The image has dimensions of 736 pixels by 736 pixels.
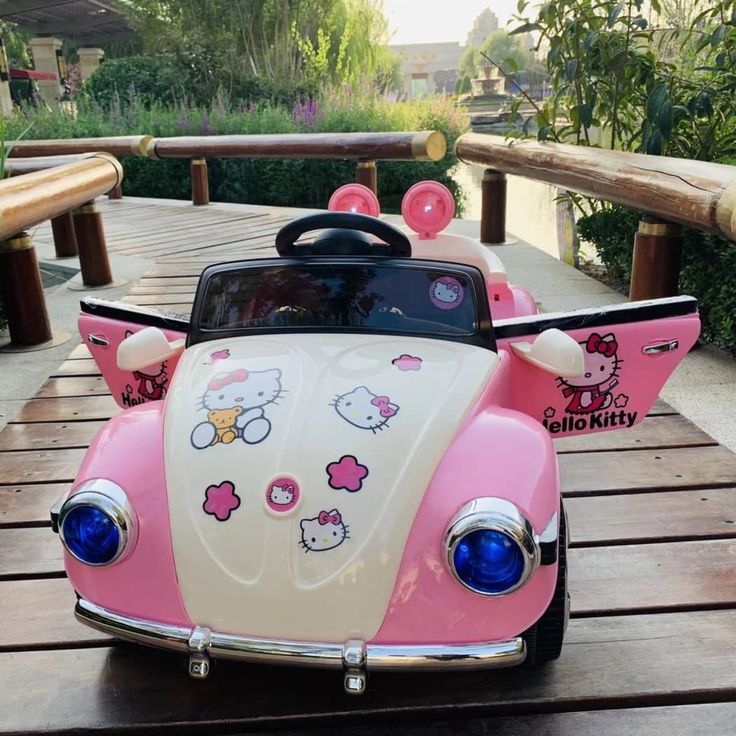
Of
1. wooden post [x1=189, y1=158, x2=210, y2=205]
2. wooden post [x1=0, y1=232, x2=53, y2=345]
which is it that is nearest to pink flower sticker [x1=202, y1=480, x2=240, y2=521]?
wooden post [x1=0, y1=232, x2=53, y2=345]

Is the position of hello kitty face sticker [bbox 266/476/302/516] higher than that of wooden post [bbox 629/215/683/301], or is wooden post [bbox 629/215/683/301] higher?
hello kitty face sticker [bbox 266/476/302/516]

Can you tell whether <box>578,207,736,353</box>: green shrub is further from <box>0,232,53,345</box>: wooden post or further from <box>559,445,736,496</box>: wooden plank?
<box>0,232,53,345</box>: wooden post

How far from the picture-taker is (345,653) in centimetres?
136

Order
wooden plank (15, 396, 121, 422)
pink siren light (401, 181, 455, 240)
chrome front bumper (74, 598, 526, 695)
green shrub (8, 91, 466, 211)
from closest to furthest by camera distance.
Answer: chrome front bumper (74, 598, 526, 695), wooden plank (15, 396, 121, 422), pink siren light (401, 181, 455, 240), green shrub (8, 91, 466, 211)

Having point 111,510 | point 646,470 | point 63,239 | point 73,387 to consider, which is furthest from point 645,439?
point 63,239

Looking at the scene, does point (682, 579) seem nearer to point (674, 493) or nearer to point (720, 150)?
point (674, 493)

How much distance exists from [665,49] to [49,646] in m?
5.70

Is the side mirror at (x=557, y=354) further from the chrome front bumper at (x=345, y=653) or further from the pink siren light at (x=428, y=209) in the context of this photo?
the pink siren light at (x=428, y=209)

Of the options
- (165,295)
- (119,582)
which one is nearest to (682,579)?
(119,582)

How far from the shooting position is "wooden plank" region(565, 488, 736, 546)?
2.14 meters

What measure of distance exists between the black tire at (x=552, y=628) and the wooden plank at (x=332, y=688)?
0.18ft

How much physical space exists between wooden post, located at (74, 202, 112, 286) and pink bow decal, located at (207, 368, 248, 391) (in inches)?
147

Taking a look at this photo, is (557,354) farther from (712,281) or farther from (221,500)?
(712,281)

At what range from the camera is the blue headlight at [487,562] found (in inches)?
54.3
